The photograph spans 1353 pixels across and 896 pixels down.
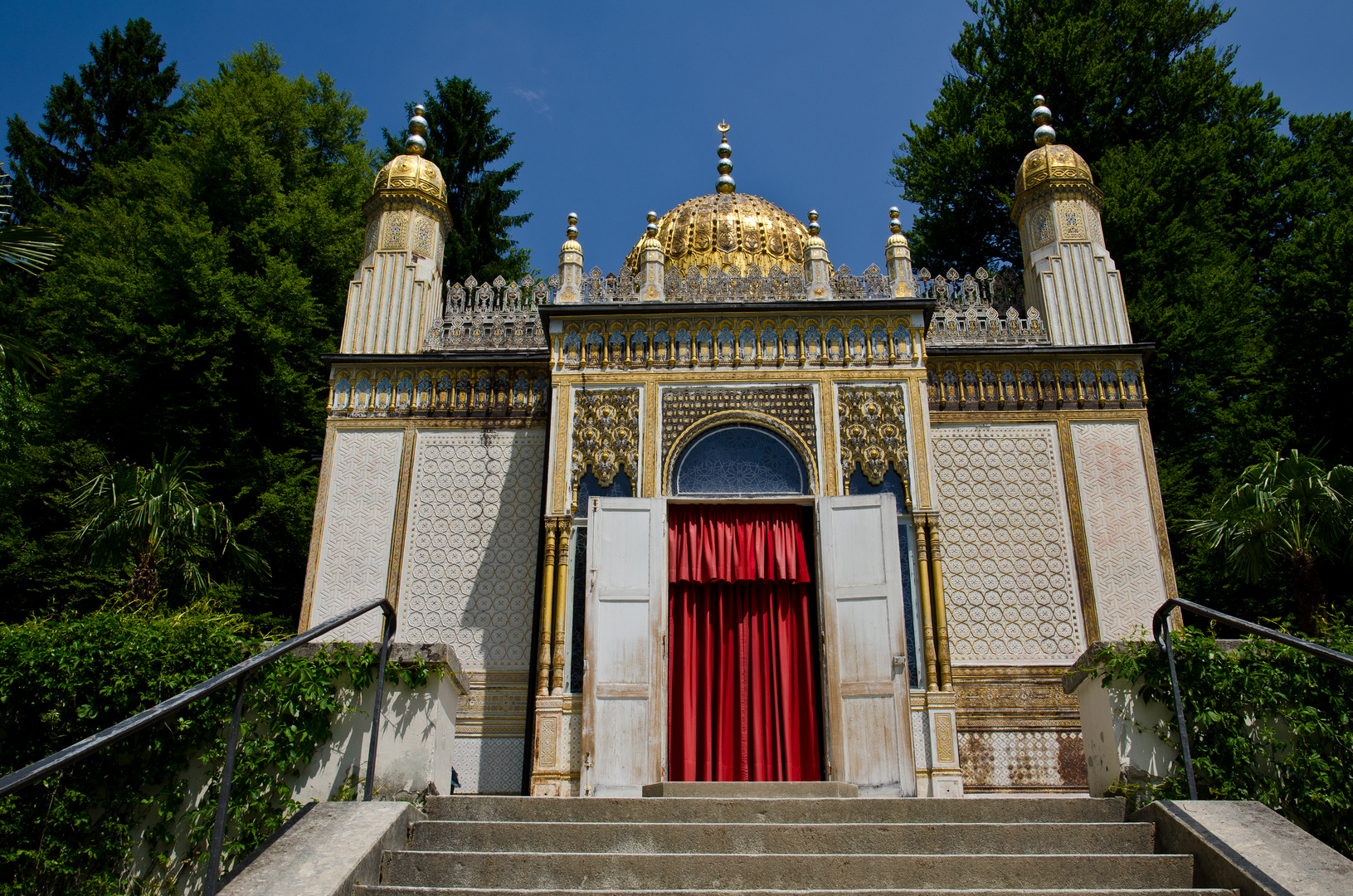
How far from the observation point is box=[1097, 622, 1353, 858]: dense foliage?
553 centimetres

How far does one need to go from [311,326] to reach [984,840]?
52.5 ft

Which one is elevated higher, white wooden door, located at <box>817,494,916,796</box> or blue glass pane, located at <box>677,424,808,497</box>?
blue glass pane, located at <box>677,424,808,497</box>

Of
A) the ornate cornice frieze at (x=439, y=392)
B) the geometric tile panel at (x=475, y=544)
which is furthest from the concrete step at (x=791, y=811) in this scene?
the ornate cornice frieze at (x=439, y=392)

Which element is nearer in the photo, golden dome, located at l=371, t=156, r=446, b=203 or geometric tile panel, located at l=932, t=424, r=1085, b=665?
geometric tile panel, located at l=932, t=424, r=1085, b=665

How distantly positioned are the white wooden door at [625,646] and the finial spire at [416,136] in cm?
765

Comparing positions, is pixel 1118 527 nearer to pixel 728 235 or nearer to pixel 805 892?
pixel 728 235

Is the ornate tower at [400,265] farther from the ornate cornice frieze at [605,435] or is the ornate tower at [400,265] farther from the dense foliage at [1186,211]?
the dense foliage at [1186,211]

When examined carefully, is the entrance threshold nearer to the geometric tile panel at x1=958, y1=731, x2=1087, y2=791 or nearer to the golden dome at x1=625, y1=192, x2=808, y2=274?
the geometric tile panel at x1=958, y1=731, x2=1087, y2=791

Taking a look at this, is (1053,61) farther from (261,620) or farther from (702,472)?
(261,620)

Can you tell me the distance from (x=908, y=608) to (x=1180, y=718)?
14.2ft

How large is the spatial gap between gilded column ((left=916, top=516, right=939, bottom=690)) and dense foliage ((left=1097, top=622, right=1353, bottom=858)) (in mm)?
3622

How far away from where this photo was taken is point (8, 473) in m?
15.2

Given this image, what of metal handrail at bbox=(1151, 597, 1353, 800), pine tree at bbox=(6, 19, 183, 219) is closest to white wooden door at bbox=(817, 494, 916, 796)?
metal handrail at bbox=(1151, 597, 1353, 800)

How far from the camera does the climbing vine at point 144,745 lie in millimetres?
5566
